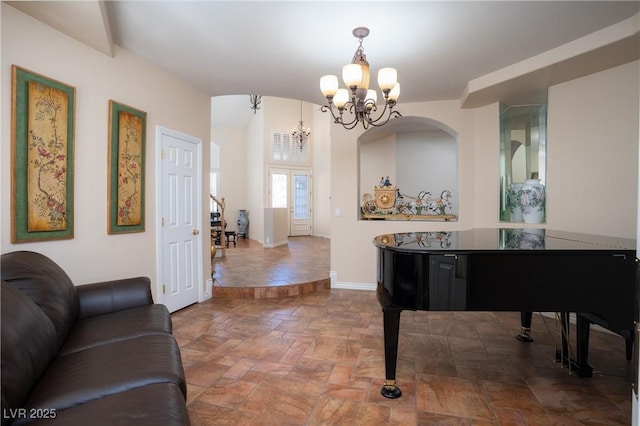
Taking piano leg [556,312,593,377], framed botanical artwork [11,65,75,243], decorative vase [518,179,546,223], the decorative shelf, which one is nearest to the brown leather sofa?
framed botanical artwork [11,65,75,243]

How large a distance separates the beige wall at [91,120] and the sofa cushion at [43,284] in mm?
543

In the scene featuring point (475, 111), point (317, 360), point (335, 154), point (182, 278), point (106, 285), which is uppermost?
point (475, 111)

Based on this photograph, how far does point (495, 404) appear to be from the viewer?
6.22 ft

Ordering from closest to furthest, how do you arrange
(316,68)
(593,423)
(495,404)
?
(593,423) < (495,404) < (316,68)

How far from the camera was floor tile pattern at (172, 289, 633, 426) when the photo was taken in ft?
5.92

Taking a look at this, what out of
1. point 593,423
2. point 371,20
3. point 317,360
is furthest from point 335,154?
point 593,423

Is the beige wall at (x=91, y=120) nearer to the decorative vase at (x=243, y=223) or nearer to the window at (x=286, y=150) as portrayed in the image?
the window at (x=286, y=150)

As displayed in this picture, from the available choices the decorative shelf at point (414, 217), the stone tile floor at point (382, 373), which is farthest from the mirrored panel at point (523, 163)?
the stone tile floor at point (382, 373)

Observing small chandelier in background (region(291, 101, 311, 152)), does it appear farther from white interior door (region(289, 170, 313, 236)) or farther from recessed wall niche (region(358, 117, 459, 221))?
recessed wall niche (region(358, 117, 459, 221))

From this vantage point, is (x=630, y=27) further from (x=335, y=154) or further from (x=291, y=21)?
(x=335, y=154)

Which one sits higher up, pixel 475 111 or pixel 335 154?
pixel 475 111

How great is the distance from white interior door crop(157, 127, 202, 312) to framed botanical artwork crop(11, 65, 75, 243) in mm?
960

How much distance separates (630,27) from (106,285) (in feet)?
14.5

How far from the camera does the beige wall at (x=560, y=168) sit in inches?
118
